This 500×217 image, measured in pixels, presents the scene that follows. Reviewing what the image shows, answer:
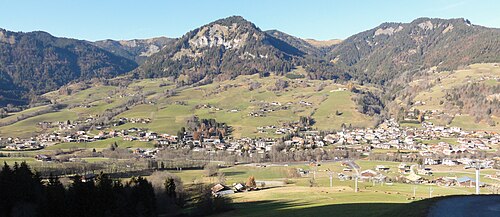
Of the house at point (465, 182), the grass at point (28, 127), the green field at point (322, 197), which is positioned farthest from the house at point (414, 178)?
the grass at point (28, 127)

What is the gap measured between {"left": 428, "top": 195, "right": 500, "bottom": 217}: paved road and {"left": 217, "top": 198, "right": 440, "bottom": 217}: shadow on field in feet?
2.95

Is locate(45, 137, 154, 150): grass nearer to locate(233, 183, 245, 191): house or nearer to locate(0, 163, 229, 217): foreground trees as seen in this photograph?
locate(233, 183, 245, 191): house

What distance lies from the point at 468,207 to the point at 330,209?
17685 millimetres

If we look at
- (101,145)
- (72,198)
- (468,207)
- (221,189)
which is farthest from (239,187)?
(101,145)

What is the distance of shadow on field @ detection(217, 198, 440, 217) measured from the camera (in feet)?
104

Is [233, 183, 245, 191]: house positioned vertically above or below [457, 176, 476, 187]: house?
below

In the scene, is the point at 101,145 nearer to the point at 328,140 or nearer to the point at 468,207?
the point at 328,140

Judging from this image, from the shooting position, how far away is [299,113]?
19462 cm

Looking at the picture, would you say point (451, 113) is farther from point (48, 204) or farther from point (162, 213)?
point (48, 204)

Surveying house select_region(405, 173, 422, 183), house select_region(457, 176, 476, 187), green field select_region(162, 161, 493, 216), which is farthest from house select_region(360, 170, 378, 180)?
house select_region(457, 176, 476, 187)

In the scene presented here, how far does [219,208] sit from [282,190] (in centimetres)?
1883

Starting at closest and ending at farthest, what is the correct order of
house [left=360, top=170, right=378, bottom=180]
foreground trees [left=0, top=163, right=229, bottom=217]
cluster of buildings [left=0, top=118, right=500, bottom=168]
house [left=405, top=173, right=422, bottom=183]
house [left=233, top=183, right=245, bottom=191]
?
1. foreground trees [left=0, top=163, right=229, bottom=217]
2. house [left=233, top=183, right=245, bottom=191]
3. house [left=405, top=173, right=422, bottom=183]
4. house [left=360, top=170, right=378, bottom=180]
5. cluster of buildings [left=0, top=118, right=500, bottom=168]

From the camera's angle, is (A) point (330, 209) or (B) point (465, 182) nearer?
Result: (A) point (330, 209)

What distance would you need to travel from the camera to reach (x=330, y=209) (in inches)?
1829
